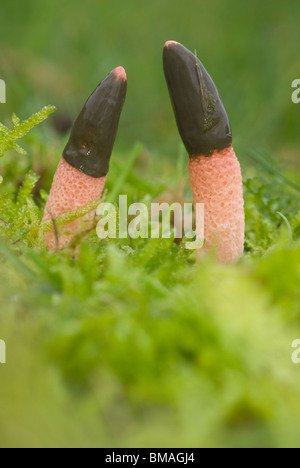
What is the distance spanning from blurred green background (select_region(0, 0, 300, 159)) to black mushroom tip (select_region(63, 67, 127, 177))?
196 cm

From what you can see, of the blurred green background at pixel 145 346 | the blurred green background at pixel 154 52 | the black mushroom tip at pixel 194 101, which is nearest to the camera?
the blurred green background at pixel 145 346

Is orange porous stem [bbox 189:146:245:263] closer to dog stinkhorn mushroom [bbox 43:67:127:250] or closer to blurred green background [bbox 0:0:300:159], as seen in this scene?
dog stinkhorn mushroom [bbox 43:67:127:250]

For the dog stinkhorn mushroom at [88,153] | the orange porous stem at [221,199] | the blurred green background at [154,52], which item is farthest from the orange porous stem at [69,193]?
the blurred green background at [154,52]

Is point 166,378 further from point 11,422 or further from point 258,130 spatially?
point 258,130

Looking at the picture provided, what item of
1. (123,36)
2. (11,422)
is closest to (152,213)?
(11,422)

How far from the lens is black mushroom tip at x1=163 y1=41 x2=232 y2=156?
3.14 ft

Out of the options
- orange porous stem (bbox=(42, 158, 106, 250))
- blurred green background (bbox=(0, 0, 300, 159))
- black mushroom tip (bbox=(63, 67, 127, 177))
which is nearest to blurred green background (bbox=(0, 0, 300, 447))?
orange porous stem (bbox=(42, 158, 106, 250))

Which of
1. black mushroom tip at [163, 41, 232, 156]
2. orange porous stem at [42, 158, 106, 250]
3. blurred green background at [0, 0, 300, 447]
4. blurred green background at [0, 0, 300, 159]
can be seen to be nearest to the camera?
blurred green background at [0, 0, 300, 447]

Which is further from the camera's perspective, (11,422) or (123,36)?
(123,36)

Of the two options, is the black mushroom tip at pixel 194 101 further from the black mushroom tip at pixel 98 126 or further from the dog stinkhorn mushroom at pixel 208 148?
the black mushroom tip at pixel 98 126

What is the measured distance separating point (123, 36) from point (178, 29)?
677 millimetres

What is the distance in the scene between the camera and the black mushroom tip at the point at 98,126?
0.99m
